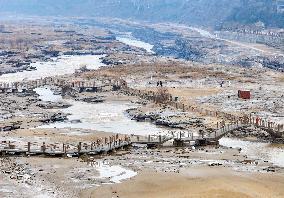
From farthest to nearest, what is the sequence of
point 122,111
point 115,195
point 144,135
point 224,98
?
1. point 224,98
2. point 122,111
3. point 144,135
4. point 115,195

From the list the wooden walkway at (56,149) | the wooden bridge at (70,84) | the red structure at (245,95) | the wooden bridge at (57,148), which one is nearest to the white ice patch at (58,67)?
the wooden bridge at (70,84)

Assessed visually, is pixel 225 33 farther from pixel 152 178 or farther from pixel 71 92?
pixel 152 178

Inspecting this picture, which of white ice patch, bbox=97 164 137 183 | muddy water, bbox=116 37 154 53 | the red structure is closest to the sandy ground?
white ice patch, bbox=97 164 137 183

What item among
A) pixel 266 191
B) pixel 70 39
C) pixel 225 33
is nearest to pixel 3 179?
pixel 266 191

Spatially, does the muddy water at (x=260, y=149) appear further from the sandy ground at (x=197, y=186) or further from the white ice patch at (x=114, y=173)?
the white ice patch at (x=114, y=173)

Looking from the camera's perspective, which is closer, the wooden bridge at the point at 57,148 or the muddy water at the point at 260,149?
the wooden bridge at the point at 57,148

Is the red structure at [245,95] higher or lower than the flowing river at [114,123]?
higher
